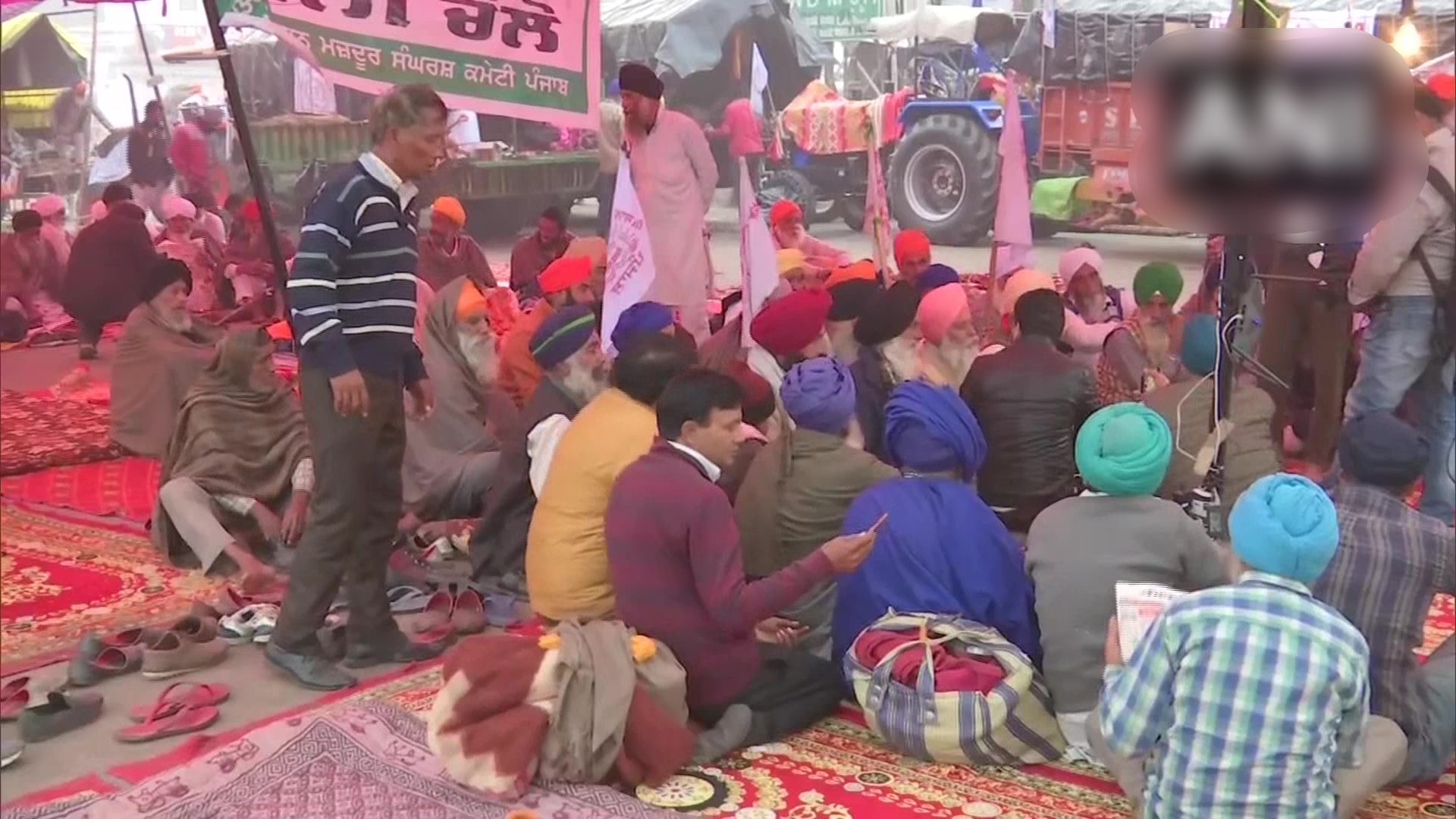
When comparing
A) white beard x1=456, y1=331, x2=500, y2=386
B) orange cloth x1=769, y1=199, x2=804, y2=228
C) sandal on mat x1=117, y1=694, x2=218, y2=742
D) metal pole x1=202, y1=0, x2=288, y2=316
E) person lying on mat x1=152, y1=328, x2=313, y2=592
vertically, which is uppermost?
metal pole x1=202, y1=0, x2=288, y2=316

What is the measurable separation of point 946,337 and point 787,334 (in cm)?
58

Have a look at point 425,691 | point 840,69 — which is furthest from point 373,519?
point 840,69

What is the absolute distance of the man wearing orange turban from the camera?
461 centimetres

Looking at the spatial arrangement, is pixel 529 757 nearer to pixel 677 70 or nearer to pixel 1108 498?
pixel 1108 498

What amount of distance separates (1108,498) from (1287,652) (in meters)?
0.82

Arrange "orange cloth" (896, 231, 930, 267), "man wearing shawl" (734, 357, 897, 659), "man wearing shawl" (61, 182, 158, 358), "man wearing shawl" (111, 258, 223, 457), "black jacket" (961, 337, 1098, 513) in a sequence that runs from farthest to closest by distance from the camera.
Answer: "orange cloth" (896, 231, 930, 267) < "man wearing shawl" (111, 258, 223, 457) < "man wearing shawl" (61, 182, 158, 358) < "black jacket" (961, 337, 1098, 513) < "man wearing shawl" (734, 357, 897, 659)

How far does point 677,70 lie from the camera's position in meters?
5.31

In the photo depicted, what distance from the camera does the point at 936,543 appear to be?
3.09 metres

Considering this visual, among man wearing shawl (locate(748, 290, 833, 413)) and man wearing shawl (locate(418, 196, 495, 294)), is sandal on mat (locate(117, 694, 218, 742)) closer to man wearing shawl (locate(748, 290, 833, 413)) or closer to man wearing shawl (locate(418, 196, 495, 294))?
man wearing shawl (locate(748, 290, 833, 413))

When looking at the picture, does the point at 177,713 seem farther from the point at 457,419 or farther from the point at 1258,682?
the point at 1258,682

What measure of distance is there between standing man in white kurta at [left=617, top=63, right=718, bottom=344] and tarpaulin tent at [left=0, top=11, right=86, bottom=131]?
1853mm

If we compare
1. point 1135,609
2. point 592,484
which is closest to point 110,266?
point 592,484

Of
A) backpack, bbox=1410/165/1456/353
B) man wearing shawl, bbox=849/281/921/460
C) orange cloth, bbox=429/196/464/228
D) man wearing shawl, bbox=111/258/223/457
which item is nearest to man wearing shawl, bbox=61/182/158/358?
man wearing shawl, bbox=111/258/223/457

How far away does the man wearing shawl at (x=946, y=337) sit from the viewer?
169 inches
